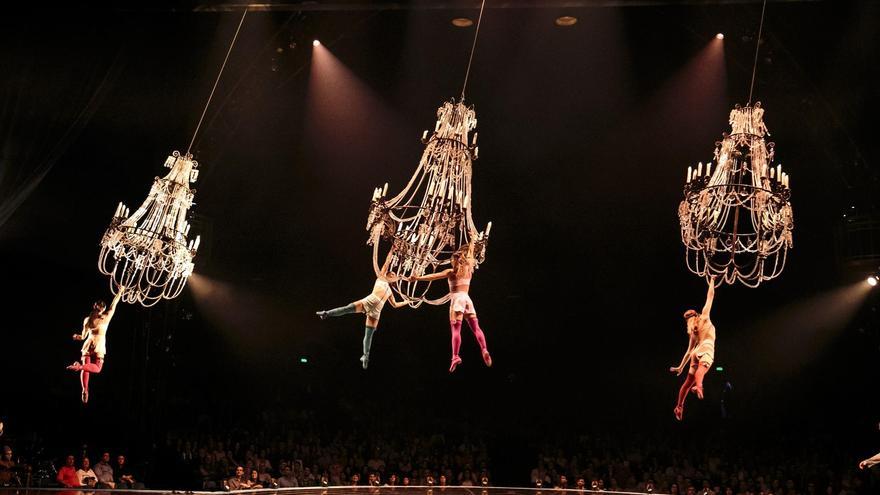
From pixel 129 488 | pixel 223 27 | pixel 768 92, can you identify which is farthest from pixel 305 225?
pixel 768 92

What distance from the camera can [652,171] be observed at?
1259 cm

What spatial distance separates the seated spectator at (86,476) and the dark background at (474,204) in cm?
80

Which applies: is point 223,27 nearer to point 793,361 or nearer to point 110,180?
point 110,180

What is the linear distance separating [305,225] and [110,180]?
3.29m

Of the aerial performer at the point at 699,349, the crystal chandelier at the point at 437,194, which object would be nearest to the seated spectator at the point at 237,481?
the crystal chandelier at the point at 437,194

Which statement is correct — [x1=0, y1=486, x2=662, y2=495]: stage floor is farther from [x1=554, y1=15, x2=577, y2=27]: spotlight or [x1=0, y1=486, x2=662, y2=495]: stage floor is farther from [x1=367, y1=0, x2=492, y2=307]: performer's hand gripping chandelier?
[x1=554, y1=15, x2=577, y2=27]: spotlight

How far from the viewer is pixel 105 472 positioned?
32.7 feet

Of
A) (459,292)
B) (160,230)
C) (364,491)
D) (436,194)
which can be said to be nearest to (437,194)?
(436,194)

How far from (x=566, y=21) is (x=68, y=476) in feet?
A: 24.6

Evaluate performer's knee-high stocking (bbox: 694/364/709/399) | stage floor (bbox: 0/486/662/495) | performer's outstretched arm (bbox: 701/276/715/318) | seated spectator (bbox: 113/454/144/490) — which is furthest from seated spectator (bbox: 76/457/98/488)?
performer's outstretched arm (bbox: 701/276/715/318)

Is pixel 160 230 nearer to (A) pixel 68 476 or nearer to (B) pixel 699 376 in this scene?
(A) pixel 68 476

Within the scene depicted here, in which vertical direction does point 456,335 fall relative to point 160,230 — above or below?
below

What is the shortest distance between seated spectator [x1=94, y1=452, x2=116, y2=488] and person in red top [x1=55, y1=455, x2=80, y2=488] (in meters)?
0.28

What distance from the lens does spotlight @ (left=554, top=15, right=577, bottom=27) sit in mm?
10248
